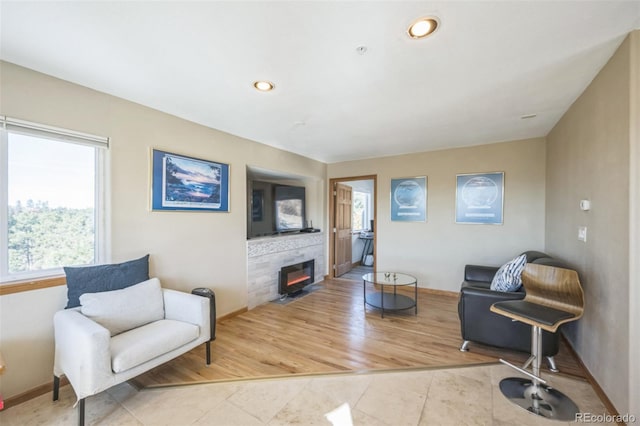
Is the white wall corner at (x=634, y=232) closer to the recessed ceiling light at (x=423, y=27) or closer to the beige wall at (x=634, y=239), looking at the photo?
the beige wall at (x=634, y=239)

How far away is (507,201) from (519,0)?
3.29 meters

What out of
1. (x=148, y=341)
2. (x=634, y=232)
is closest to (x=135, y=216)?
(x=148, y=341)

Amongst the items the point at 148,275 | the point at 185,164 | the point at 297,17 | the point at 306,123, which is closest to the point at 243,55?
the point at 297,17

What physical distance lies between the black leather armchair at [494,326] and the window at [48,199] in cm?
346

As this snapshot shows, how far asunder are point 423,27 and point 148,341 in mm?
2752

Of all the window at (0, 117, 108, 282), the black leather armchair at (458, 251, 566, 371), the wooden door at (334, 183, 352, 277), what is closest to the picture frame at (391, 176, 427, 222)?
the wooden door at (334, 183, 352, 277)

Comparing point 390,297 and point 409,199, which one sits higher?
point 409,199

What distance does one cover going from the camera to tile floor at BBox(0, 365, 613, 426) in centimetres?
171

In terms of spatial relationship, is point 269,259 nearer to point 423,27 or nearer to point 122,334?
point 122,334

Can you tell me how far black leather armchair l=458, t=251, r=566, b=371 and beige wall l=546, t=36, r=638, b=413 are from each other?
0.26 m

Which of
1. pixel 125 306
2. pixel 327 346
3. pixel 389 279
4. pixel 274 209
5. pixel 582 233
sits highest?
pixel 274 209

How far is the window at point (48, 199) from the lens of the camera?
1.88m

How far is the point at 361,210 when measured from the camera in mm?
7953

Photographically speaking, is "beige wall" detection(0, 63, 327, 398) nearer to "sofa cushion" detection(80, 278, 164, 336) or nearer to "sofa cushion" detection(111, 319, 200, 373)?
"sofa cushion" detection(80, 278, 164, 336)
